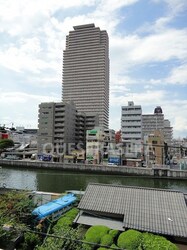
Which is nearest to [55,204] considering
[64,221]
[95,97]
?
[64,221]

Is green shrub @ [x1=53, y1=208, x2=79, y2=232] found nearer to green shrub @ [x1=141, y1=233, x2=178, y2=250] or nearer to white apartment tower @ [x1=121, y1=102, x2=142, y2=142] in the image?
green shrub @ [x1=141, y1=233, x2=178, y2=250]

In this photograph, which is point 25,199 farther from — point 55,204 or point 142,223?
point 142,223

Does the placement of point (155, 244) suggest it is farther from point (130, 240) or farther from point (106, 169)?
point (106, 169)

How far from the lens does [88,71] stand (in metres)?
111

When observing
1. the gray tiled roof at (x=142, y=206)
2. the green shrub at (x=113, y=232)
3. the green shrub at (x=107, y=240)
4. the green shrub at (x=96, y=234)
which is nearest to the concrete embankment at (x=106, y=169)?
the gray tiled roof at (x=142, y=206)

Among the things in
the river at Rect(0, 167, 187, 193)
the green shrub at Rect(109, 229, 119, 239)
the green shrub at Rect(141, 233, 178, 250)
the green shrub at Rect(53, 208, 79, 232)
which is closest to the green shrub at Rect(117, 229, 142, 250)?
the green shrub at Rect(141, 233, 178, 250)

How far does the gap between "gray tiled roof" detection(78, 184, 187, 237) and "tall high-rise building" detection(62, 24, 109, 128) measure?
324 ft

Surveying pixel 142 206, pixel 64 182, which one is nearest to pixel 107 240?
pixel 142 206

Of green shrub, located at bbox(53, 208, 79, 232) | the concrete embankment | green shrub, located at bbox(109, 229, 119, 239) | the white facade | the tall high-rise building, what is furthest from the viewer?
the tall high-rise building

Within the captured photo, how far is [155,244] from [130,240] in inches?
32.3

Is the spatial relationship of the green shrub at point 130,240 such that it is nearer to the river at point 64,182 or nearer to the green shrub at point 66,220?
the green shrub at point 66,220

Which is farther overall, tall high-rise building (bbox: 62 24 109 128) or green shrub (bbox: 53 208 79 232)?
tall high-rise building (bbox: 62 24 109 128)

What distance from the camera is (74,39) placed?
11469cm

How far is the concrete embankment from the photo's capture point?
4294cm
